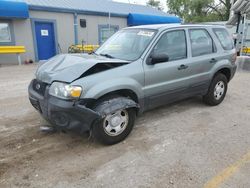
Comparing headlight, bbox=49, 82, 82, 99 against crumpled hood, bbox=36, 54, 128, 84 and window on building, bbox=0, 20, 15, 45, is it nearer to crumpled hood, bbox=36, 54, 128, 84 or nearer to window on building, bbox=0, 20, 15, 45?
crumpled hood, bbox=36, 54, 128, 84

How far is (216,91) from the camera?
225 inches

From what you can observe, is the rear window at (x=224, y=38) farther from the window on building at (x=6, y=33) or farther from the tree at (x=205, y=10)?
the tree at (x=205, y=10)

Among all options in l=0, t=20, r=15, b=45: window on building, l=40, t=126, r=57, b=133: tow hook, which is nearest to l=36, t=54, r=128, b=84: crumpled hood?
l=40, t=126, r=57, b=133: tow hook

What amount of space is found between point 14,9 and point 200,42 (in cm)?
1069

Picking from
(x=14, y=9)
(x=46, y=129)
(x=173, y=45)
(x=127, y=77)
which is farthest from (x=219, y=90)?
(x=14, y=9)

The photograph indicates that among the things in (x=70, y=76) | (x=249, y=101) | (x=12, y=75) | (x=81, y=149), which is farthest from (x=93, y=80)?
(x=12, y=75)

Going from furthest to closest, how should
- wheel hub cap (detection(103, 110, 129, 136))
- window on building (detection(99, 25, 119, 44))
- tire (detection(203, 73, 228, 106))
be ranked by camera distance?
1. window on building (detection(99, 25, 119, 44))
2. tire (detection(203, 73, 228, 106))
3. wheel hub cap (detection(103, 110, 129, 136))

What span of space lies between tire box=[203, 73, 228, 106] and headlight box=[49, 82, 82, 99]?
3.40 m

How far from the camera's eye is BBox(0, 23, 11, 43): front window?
42.4ft

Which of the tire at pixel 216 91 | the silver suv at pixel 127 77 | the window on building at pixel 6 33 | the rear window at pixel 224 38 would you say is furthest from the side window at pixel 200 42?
the window on building at pixel 6 33

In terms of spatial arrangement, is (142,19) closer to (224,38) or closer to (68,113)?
(224,38)

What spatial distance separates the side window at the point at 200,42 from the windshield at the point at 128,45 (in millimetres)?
1040

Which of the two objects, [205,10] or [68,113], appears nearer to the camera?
[68,113]

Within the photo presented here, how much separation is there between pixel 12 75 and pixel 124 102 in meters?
7.78
